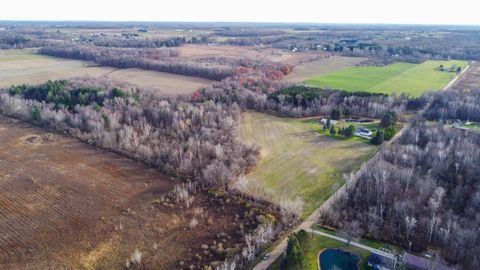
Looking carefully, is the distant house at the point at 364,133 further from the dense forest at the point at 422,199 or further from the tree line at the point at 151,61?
the tree line at the point at 151,61

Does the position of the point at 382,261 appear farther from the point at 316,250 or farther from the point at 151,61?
the point at 151,61

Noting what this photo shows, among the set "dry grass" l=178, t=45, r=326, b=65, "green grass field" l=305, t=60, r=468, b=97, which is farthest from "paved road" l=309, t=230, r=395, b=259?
"dry grass" l=178, t=45, r=326, b=65

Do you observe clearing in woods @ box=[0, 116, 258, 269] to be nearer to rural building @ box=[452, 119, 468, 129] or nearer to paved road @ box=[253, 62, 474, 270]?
paved road @ box=[253, 62, 474, 270]

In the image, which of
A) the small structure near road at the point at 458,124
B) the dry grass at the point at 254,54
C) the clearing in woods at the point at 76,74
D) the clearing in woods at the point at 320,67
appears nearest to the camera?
the small structure near road at the point at 458,124

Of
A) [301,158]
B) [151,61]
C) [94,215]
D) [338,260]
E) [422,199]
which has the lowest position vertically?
[338,260]

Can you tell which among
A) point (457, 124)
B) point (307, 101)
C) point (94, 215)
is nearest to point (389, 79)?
point (457, 124)

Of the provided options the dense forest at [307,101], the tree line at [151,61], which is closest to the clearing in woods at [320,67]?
the tree line at [151,61]
